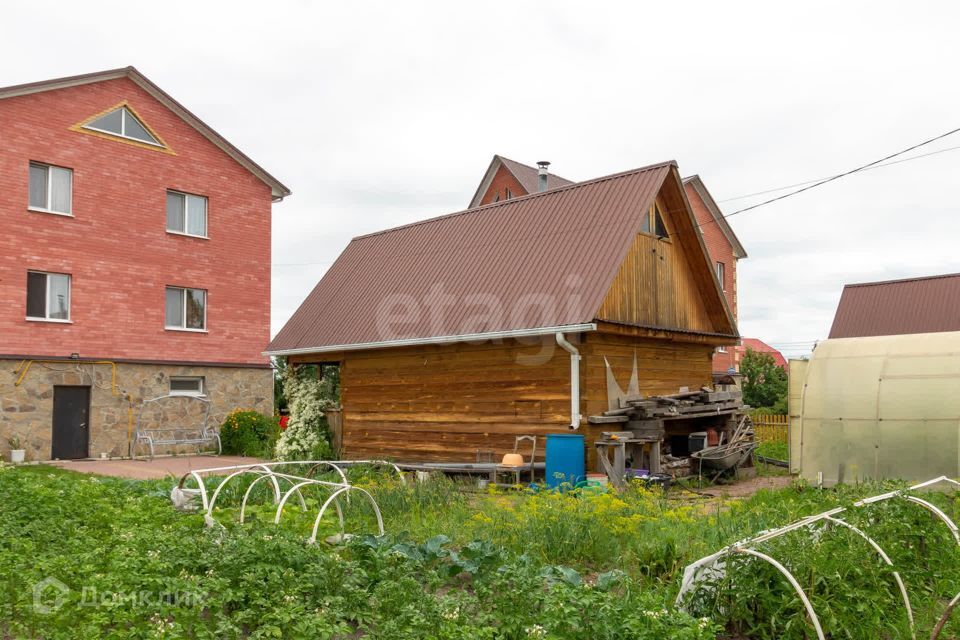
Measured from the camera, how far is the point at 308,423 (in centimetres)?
1981

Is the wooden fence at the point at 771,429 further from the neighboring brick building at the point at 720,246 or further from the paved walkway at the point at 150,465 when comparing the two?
the paved walkway at the point at 150,465

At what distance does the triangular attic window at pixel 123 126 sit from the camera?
2241 centimetres

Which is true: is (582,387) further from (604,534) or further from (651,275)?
(604,534)

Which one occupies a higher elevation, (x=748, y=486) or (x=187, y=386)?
(x=187, y=386)

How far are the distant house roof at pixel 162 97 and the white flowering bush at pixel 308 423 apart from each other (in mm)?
8669

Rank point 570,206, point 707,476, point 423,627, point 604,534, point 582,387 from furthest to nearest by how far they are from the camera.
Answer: point 570,206 → point 707,476 → point 582,387 → point 604,534 → point 423,627

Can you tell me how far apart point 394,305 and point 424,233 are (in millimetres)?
2880

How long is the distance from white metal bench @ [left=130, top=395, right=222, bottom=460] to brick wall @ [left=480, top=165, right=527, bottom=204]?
582 inches

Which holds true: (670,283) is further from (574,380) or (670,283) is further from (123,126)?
(123,126)

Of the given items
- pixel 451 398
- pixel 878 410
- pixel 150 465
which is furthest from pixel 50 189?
pixel 878 410

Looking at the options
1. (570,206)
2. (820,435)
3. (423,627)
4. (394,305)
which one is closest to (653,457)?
(820,435)

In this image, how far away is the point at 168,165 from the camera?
23891mm

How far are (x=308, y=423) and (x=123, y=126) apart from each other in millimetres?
10419

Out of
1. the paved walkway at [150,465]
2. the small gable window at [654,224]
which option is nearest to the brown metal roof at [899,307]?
the small gable window at [654,224]
